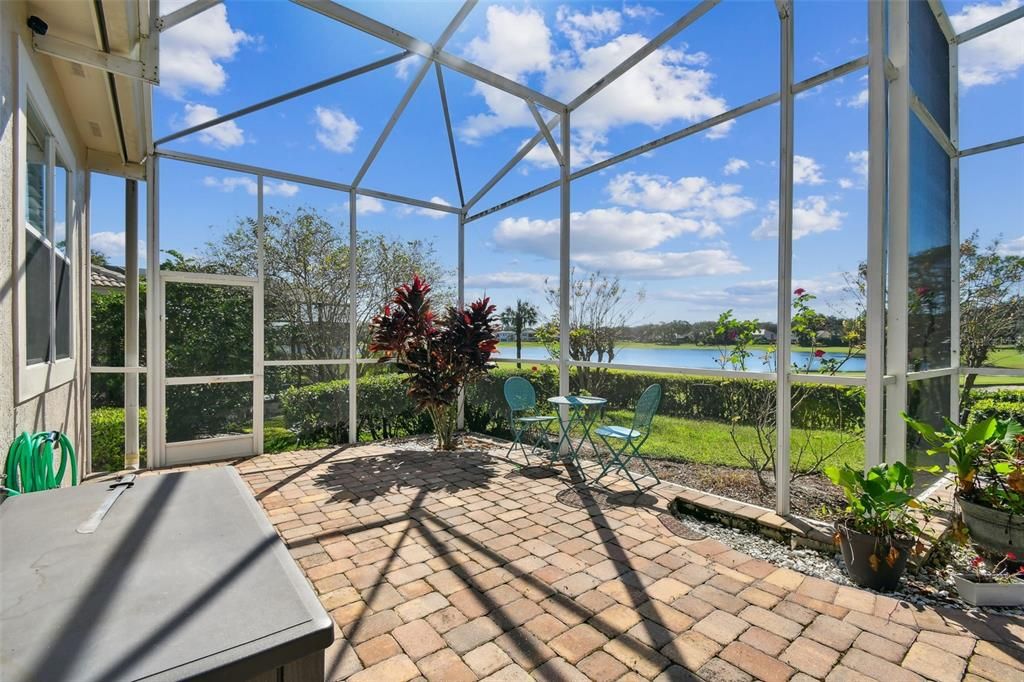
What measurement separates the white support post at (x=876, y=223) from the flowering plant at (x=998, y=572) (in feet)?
2.31

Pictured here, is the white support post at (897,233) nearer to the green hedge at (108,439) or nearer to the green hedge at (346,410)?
the green hedge at (346,410)

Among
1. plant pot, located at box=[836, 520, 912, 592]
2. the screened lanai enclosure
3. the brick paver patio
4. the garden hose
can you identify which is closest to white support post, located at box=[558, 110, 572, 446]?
the screened lanai enclosure

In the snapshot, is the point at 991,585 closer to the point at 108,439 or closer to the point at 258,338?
the point at 258,338

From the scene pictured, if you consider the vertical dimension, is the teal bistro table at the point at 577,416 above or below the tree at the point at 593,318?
below

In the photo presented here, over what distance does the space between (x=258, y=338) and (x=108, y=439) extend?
1.76 metres

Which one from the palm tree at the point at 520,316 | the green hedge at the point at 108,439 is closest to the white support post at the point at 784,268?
the palm tree at the point at 520,316

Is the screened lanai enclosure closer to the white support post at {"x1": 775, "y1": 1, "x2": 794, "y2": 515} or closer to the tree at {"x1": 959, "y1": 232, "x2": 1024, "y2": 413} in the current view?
the white support post at {"x1": 775, "y1": 1, "x2": 794, "y2": 515}

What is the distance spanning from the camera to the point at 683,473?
4.72m

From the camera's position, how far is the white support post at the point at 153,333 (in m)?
4.93

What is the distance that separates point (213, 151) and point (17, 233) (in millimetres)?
3448

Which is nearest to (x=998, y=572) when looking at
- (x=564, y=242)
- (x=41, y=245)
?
(x=564, y=242)

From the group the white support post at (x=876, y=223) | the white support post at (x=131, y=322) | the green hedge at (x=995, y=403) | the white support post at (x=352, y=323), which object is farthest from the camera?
the white support post at (x=352, y=323)

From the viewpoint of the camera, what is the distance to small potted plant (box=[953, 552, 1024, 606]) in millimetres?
2365

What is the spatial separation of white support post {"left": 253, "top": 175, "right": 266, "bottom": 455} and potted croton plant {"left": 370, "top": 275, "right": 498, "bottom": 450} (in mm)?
1309
